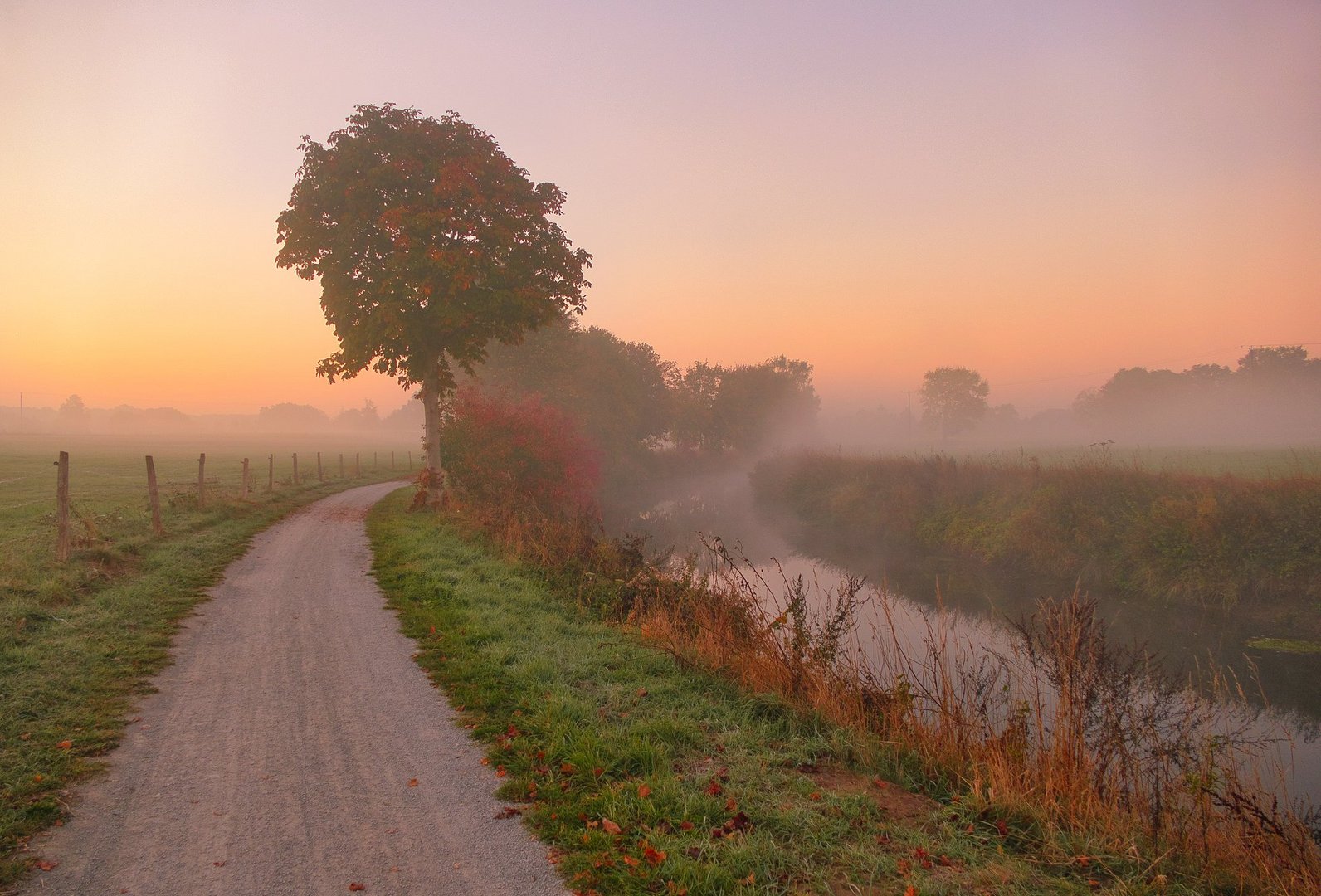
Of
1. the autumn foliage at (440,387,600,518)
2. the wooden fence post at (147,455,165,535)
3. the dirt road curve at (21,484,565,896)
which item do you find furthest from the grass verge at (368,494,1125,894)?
the autumn foliage at (440,387,600,518)

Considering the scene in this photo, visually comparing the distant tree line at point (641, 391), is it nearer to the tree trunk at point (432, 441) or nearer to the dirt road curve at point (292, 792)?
the tree trunk at point (432, 441)

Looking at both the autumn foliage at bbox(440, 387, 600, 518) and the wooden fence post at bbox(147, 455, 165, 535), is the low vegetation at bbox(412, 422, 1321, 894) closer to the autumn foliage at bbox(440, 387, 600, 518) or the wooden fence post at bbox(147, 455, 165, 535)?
the wooden fence post at bbox(147, 455, 165, 535)

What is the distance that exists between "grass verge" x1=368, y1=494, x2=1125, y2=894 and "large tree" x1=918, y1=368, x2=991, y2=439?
12395cm

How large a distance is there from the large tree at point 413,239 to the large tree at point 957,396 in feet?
366

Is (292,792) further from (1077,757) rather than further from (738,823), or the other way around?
(1077,757)

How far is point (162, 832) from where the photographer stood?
431 cm

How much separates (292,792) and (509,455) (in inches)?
758

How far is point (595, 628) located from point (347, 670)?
314cm

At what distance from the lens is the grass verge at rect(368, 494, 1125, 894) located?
395 centimetres

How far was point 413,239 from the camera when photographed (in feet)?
68.7

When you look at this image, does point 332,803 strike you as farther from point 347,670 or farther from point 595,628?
point 595,628

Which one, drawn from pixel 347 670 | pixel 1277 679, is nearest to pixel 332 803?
pixel 347 670

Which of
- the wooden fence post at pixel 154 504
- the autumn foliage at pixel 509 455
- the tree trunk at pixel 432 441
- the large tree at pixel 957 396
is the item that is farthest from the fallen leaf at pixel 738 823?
the large tree at pixel 957 396

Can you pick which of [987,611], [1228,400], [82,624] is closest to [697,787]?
[82,624]
